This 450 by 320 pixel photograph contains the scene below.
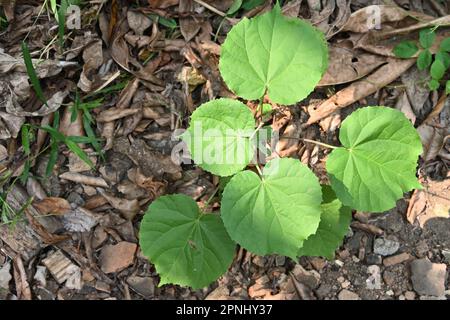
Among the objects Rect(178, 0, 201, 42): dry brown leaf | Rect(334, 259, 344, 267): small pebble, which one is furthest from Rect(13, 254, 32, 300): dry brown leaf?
Rect(334, 259, 344, 267): small pebble

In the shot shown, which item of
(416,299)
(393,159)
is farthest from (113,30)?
(416,299)

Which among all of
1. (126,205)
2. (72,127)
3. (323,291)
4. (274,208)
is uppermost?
(274,208)

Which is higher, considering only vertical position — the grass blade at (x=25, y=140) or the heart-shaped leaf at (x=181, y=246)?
the grass blade at (x=25, y=140)

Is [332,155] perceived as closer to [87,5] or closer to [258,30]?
[258,30]

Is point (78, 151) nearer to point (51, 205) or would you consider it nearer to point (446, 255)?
point (51, 205)

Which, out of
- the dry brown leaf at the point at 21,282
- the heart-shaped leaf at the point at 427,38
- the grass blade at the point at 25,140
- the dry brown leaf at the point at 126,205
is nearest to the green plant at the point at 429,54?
the heart-shaped leaf at the point at 427,38

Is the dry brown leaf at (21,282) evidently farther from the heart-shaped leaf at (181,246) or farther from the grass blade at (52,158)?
the heart-shaped leaf at (181,246)

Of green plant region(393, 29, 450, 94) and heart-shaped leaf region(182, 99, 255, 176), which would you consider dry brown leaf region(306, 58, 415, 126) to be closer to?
green plant region(393, 29, 450, 94)

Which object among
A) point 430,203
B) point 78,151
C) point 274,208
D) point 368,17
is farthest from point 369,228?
point 78,151
